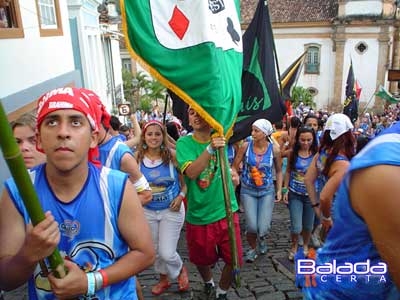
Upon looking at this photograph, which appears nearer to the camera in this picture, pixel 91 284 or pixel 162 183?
pixel 91 284

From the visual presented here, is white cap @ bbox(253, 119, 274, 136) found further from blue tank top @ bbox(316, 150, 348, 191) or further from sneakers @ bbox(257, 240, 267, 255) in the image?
sneakers @ bbox(257, 240, 267, 255)

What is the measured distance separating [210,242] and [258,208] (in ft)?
4.12

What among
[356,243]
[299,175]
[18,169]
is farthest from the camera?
[299,175]

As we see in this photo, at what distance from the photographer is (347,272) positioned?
1.66 meters

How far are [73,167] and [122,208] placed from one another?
0.91 feet

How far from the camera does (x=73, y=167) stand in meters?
1.73

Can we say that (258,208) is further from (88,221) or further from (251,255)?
(88,221)

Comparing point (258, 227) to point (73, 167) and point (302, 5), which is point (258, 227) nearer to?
point (73, 167)

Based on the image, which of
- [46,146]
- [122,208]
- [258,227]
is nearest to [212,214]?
[258,227]

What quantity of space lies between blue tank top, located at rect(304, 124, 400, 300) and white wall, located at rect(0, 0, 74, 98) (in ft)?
18.4

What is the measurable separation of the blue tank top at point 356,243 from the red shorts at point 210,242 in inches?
68.2

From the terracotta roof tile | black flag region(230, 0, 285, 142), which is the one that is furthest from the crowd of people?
the terracotta roof tile

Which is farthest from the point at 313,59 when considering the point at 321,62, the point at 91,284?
the point at 91,284

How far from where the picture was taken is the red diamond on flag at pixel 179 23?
3291 millimetres
